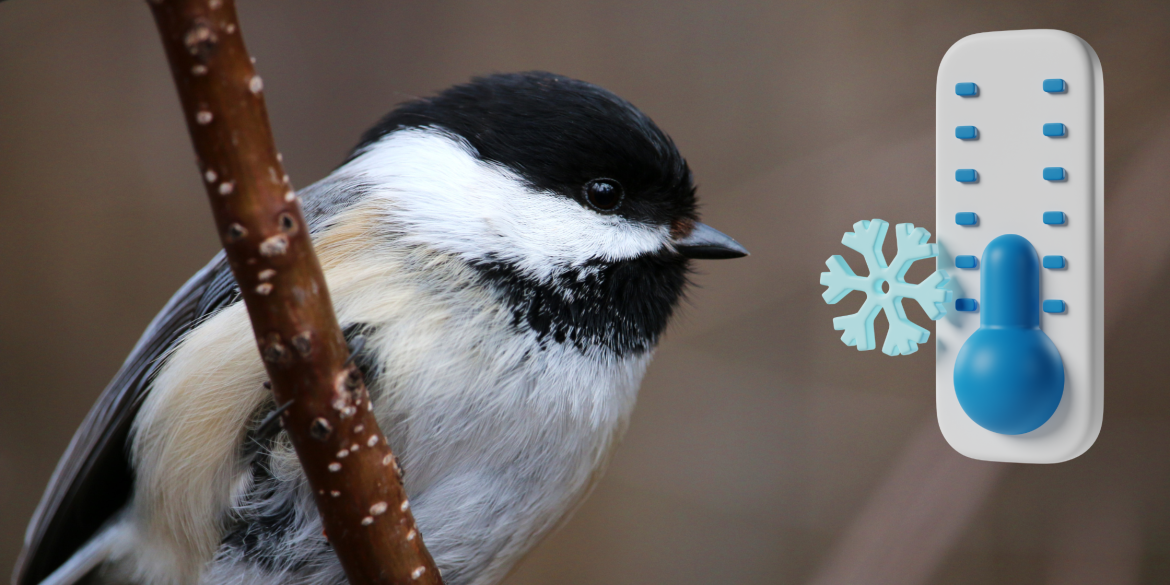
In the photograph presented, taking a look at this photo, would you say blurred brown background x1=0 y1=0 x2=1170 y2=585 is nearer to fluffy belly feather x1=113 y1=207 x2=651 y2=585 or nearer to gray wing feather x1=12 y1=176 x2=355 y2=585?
fluffy belly feather x1=113 y1=207 x2=651 y2=585

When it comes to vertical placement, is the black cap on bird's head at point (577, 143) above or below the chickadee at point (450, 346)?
above

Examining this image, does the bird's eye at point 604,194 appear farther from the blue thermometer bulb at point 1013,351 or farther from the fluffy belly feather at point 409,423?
the blue thermometer bulb at point 1013,351

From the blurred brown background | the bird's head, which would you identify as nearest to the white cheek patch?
the bird's head

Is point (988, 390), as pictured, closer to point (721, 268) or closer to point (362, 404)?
point (362, 404)

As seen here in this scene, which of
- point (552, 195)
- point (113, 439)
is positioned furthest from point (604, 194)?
point (113, 439)

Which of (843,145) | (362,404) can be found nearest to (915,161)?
(843,145)

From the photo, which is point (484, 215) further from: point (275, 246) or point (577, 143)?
point (275, 246)

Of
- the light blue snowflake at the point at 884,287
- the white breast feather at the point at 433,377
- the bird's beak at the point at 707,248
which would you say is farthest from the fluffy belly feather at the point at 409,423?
the light blue snowflake at the point at 884,287
